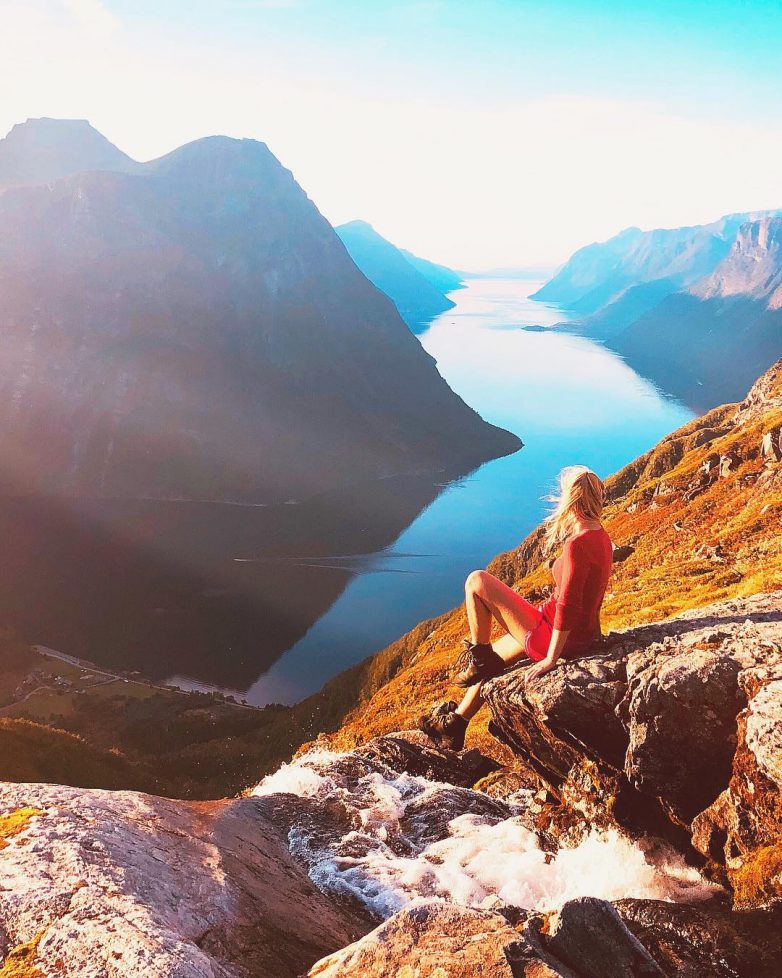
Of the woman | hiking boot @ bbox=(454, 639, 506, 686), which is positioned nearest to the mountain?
hiking boot @ bbox=(454, 639, 506, 686)

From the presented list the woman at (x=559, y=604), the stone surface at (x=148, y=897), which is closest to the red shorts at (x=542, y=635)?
the woman at (x=559, y=604)

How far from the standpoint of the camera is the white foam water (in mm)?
9438

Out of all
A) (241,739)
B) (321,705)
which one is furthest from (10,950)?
(321,705)

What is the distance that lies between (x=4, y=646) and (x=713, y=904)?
126973 millimetres

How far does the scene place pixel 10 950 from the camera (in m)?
6.53

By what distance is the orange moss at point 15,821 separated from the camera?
8281 millimetres

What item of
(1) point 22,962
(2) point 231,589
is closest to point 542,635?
(1) point 22,962

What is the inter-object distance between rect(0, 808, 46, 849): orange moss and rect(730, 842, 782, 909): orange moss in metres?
8.61

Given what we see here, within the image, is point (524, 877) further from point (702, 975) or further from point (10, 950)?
point (10, 950)

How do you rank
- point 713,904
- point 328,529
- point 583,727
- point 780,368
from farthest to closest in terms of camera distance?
point 328,529, point 780,368, point 583,727, point 713,904

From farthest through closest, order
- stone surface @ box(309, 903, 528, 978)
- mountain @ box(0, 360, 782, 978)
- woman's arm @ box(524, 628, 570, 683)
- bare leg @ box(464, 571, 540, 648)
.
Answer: bare leg @ box(464, 571, 540, 648), woman's arm @ box(524, 628, 570, 683), mountain @ box(0, 360, 782, 978), stone surface @ box(309, 903, 528, 978)

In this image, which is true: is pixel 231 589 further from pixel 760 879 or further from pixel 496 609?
pixel 760 879

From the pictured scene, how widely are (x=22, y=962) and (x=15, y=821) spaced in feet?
8.38

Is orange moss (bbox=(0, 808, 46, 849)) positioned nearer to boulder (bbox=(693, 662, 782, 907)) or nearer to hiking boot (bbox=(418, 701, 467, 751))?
hiking boot (bbox=(418, 701, 467, 751))
